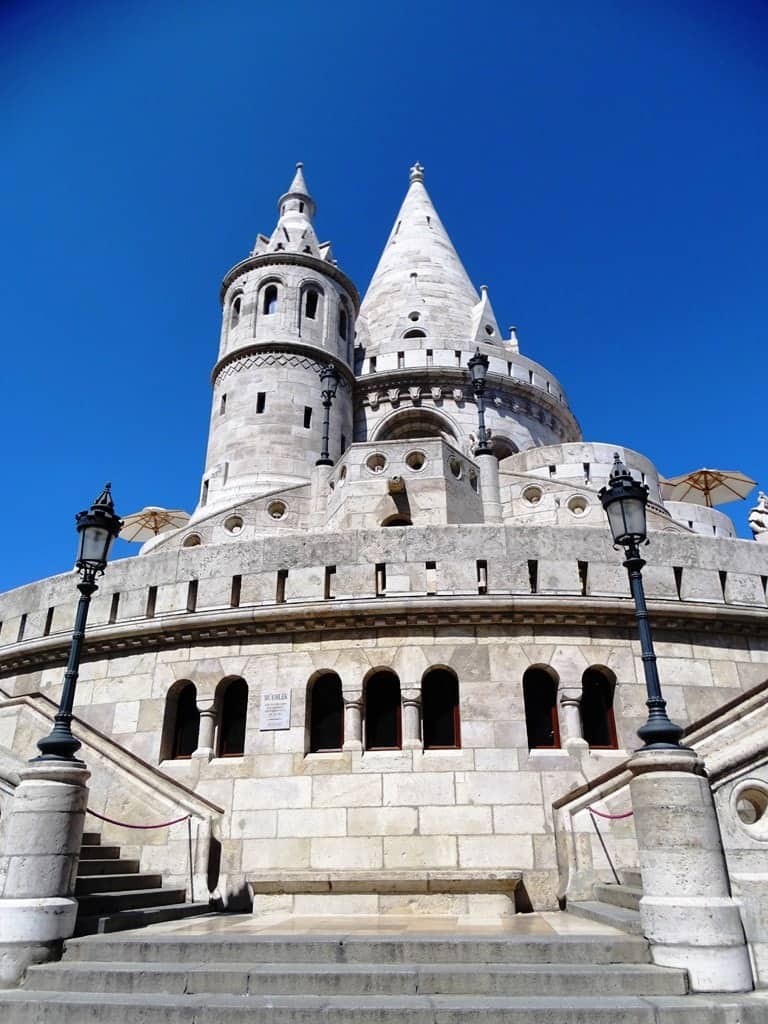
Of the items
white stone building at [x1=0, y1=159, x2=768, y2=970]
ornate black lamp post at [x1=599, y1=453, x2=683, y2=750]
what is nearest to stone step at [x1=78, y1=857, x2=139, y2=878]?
white stone building at [x1=0, y1=159, x2=768, y2=970]

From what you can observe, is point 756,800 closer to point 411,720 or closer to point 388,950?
point 388,950

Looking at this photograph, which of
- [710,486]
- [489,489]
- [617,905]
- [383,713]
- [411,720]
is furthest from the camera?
[710,486]

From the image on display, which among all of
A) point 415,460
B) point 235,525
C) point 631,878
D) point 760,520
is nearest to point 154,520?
point 235,525

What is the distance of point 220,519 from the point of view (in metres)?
21.6

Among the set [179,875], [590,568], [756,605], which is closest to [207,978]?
[179,875]

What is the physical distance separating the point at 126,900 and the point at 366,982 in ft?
11.4

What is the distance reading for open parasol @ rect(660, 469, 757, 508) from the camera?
26.9 m

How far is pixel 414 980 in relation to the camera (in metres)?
5.34

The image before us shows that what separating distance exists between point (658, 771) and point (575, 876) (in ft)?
10.0

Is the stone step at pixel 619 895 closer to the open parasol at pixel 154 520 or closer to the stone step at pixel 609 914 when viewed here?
the stone step at pixel 609 914

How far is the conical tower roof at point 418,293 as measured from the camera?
122 feet

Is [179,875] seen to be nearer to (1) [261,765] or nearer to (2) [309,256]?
(1) [261,765]

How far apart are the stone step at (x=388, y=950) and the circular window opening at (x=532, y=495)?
1566cm

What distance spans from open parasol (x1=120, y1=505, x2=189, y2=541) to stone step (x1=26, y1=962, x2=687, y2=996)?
2267 centimetres
